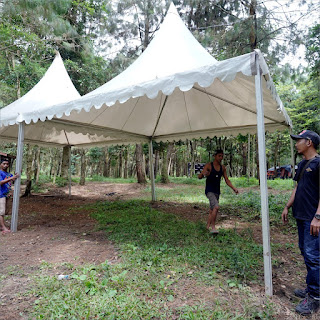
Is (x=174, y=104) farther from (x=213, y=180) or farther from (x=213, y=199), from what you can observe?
(x=213, y=199)

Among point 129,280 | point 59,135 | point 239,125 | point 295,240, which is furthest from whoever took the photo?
point 59,135

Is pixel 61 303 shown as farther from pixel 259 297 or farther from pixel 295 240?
Answer: pixel 295 240

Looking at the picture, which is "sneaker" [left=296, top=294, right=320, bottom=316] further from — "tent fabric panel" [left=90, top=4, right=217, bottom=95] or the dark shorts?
"tent fabric panel" [left=90, top=4, right=217, bottom=95]

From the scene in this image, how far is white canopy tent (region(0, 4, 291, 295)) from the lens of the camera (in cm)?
272

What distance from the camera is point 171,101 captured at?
630 cm

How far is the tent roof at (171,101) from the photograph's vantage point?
3.07m

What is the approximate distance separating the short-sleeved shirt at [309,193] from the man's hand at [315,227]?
0.14m

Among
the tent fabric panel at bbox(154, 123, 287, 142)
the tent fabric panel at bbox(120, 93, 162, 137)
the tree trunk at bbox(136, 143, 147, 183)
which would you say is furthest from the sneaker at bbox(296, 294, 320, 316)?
the tree trunk at bbox(136, 143, 147, 183)

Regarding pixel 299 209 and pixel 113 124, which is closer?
pixel 299 209

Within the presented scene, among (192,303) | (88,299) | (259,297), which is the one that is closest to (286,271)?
(259,297)

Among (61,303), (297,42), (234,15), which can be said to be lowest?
(61,303)

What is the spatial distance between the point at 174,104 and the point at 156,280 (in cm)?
461

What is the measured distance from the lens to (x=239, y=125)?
6.51m

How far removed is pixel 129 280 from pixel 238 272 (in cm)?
131
